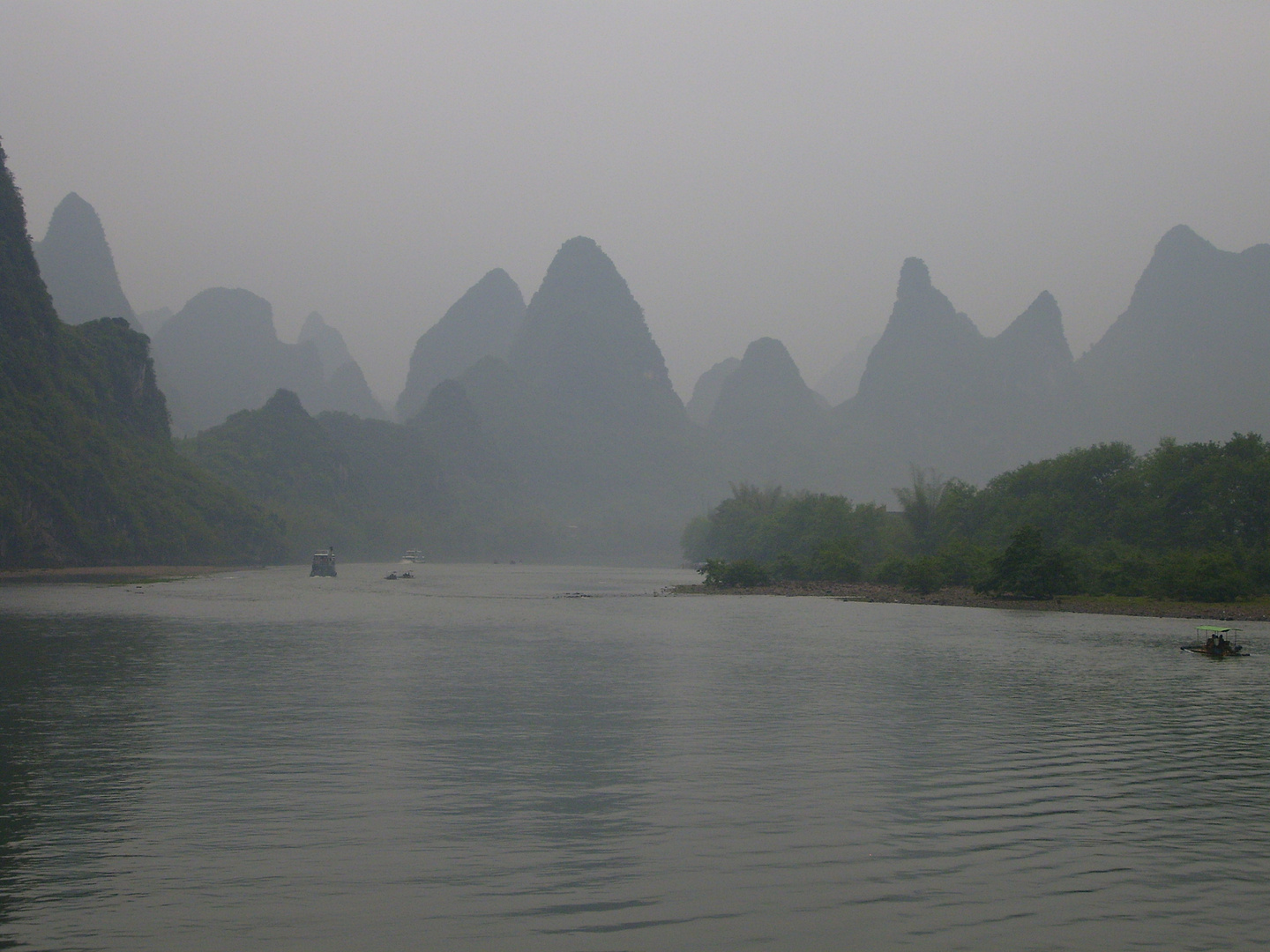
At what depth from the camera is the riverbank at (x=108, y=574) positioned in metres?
78.6

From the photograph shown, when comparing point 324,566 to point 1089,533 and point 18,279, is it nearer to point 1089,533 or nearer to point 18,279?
point 18,279

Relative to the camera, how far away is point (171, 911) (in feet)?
30.6

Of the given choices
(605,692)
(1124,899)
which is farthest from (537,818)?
(605,692)

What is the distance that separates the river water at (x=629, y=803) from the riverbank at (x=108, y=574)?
179ft

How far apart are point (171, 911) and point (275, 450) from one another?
174523mm

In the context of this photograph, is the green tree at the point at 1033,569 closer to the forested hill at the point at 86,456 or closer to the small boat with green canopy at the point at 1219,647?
the small boat with green canopy at the point at 1219,647

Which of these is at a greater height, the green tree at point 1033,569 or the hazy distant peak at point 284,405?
the hazy distant peak at point 284,405

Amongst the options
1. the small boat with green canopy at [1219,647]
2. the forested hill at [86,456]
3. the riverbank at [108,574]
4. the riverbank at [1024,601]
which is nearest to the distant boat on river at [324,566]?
the riverbank at [108,574]

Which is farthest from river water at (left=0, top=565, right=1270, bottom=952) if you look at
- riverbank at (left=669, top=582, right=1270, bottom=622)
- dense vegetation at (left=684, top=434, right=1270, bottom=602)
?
dense vegetation at (left=684, top=434, right=1270, bottom=602)

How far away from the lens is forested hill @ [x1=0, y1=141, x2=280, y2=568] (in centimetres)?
8925

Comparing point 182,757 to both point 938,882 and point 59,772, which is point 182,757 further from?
point 938,882

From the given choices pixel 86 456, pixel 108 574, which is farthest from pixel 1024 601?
pixel 86 456

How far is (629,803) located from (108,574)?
86.6 meters

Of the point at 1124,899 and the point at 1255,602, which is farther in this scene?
the point at 1255,602
